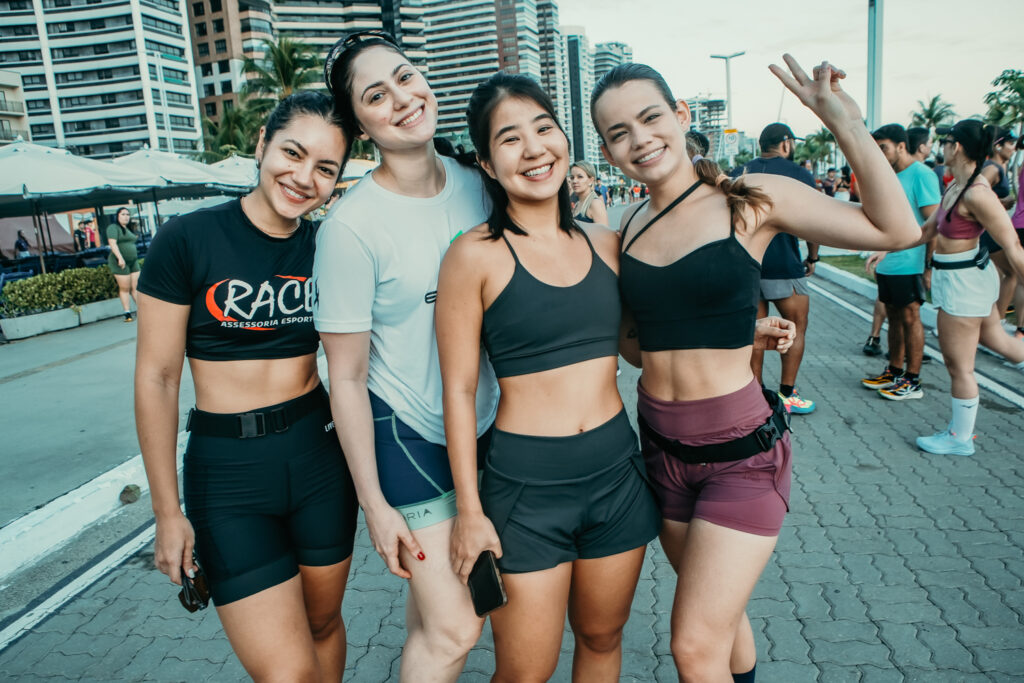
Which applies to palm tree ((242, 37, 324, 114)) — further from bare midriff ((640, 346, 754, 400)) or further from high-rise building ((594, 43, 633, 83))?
high-rise building ((594, 43, 633, 83))

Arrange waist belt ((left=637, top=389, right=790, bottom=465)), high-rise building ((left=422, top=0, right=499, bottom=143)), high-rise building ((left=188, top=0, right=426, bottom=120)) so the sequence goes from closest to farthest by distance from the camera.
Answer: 1. waist belt ((left=637, top=389, right=790, bottom=465))
2. high-rise building ((left=188, top=0, right=426, bottom=120))
3. high-rise building ((left=422, top=0, right=499, bottom=143))

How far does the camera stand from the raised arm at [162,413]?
2.04m

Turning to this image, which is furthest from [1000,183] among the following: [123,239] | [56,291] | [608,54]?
[608,54]

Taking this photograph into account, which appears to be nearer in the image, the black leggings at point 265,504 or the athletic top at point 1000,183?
the black leggings at point 265,504

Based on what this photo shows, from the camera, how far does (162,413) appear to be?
2107 millimetres

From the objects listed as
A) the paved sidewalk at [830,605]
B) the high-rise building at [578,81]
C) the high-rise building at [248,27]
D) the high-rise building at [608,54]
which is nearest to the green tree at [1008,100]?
the paved sidewalk at [830,605]

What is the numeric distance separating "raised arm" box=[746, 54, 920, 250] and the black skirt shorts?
0.87 meters

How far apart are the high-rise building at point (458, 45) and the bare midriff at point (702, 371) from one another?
137m

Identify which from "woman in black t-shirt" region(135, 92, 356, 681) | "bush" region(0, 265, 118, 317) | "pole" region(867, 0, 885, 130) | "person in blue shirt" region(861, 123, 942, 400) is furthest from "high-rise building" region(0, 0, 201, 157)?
"woman in black t-shirt" region(135, 92, 356, 681)

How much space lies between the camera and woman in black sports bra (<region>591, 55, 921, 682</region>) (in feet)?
6.59

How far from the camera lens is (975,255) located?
477 centimetres

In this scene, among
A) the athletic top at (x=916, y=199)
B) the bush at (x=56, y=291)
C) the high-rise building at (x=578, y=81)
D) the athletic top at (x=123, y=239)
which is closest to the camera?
the athletic top at (x=916, y=199)

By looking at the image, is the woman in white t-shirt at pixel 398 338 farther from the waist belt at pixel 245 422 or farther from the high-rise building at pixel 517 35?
the high-rise building at pixel 517 35

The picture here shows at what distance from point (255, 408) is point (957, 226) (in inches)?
189
